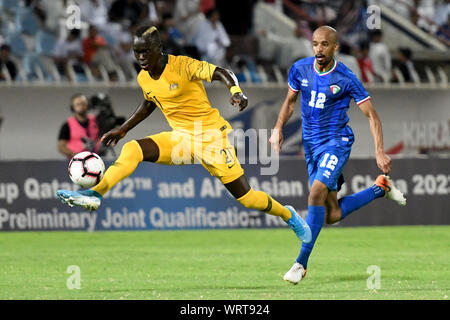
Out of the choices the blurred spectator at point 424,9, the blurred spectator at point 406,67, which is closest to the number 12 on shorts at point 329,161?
the blurred spectator at point 406,67

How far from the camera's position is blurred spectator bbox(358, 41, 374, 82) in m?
20.3

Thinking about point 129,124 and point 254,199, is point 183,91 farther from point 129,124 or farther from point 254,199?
point 254,199

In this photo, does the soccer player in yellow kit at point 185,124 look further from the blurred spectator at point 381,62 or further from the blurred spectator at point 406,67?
the blurred spectator at point 406,67

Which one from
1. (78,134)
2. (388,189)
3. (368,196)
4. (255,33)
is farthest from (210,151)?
(255,33)

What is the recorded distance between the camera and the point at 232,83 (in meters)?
8.82

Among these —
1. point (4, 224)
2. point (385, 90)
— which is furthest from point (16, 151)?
point (385, 90)

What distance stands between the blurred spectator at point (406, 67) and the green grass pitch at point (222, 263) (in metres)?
5.59

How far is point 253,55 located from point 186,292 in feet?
42.6

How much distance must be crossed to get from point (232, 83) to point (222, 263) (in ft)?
10.2

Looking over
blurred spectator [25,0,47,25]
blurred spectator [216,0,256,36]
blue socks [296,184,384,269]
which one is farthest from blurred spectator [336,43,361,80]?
blue socks [296,184,384,269]

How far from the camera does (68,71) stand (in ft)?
62.0

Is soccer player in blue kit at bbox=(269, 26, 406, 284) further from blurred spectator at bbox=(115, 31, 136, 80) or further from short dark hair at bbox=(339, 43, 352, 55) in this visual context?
short dark hair at bbox=(339, 43, 352, 55)

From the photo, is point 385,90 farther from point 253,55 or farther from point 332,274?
point 332,274
